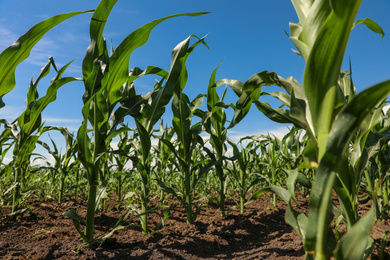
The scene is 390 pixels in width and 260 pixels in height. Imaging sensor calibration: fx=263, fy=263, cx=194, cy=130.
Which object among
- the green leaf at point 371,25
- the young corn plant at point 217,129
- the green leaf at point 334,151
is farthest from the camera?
the young corn plant at point 217,129

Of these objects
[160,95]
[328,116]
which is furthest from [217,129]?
[328,116]

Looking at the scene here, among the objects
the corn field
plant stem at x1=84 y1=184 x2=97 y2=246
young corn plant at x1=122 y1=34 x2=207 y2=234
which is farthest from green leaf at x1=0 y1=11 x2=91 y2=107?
plant stem at x1=84 y1=184 x2=97 y2=246

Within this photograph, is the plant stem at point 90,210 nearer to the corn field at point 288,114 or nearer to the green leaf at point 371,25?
the corn field at point 288,114

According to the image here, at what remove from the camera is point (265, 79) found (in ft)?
4.47

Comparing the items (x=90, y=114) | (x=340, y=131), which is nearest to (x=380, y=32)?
(x=340, y=131)

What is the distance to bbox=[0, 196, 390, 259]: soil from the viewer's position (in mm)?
1986

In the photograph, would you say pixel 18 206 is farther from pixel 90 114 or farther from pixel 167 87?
pixel 167 87

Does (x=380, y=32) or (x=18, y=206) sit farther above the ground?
(x=380, y=32)

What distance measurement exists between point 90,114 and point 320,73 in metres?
1.68

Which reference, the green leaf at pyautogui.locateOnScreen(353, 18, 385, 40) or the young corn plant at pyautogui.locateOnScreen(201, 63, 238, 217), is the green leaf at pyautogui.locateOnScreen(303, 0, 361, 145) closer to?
the green leaf at pyautogui.locateOnScreen(353, 18, 385, 40)

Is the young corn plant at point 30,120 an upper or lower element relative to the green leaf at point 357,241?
upper

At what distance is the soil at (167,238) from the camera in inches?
78.2

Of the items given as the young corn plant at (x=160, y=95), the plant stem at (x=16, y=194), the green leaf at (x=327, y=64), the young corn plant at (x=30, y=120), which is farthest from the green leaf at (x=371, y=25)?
the plant stem at (x=16, y=194)

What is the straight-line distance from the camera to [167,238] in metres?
2.43
